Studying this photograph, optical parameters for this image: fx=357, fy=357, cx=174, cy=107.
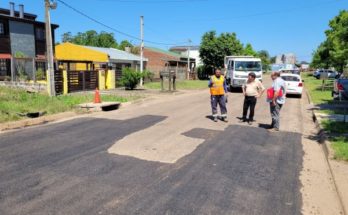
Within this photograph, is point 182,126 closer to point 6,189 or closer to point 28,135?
point 28,135

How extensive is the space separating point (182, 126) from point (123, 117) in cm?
275

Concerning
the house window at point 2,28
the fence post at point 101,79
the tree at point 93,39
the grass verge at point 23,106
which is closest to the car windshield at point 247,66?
the fence post at point 101,79

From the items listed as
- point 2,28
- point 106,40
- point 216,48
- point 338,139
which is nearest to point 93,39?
point 106,40

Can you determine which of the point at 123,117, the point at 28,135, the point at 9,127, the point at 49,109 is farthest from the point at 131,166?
the point at 49,109

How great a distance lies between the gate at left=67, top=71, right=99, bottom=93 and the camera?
883 inches

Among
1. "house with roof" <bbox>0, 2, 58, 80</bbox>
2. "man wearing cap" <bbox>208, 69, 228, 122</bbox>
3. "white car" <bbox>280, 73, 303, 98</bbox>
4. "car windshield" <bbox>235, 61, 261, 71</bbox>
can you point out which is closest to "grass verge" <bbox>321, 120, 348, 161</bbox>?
"man wearing cap" <bbox>208, 69, 228, 122</bbox>

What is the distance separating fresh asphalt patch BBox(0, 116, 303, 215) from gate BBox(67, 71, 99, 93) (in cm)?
1387

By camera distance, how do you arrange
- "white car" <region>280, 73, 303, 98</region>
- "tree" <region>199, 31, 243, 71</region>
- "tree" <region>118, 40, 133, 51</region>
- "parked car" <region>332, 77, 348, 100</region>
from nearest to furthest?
"parked car" <region>332, 77, 348, 100</region>, "white car" <region>280, 73, 303, 98</region>, "tree" <region>199, 31, 243, 71</region>, "tree" <region>118, 40, 133, 51</region>

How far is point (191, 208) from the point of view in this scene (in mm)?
4582

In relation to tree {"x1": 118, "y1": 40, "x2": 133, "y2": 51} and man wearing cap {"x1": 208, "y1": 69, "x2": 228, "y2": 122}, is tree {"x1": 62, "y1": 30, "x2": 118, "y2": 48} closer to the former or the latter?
tree {"x1": 118, "y1": 40, "x2": 133, "y2": 51}

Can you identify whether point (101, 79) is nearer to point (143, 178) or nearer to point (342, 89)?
point (342, 89)

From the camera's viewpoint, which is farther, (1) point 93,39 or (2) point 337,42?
(1) point 93,39

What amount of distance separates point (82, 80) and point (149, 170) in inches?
735

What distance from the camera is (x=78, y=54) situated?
38.1 m
